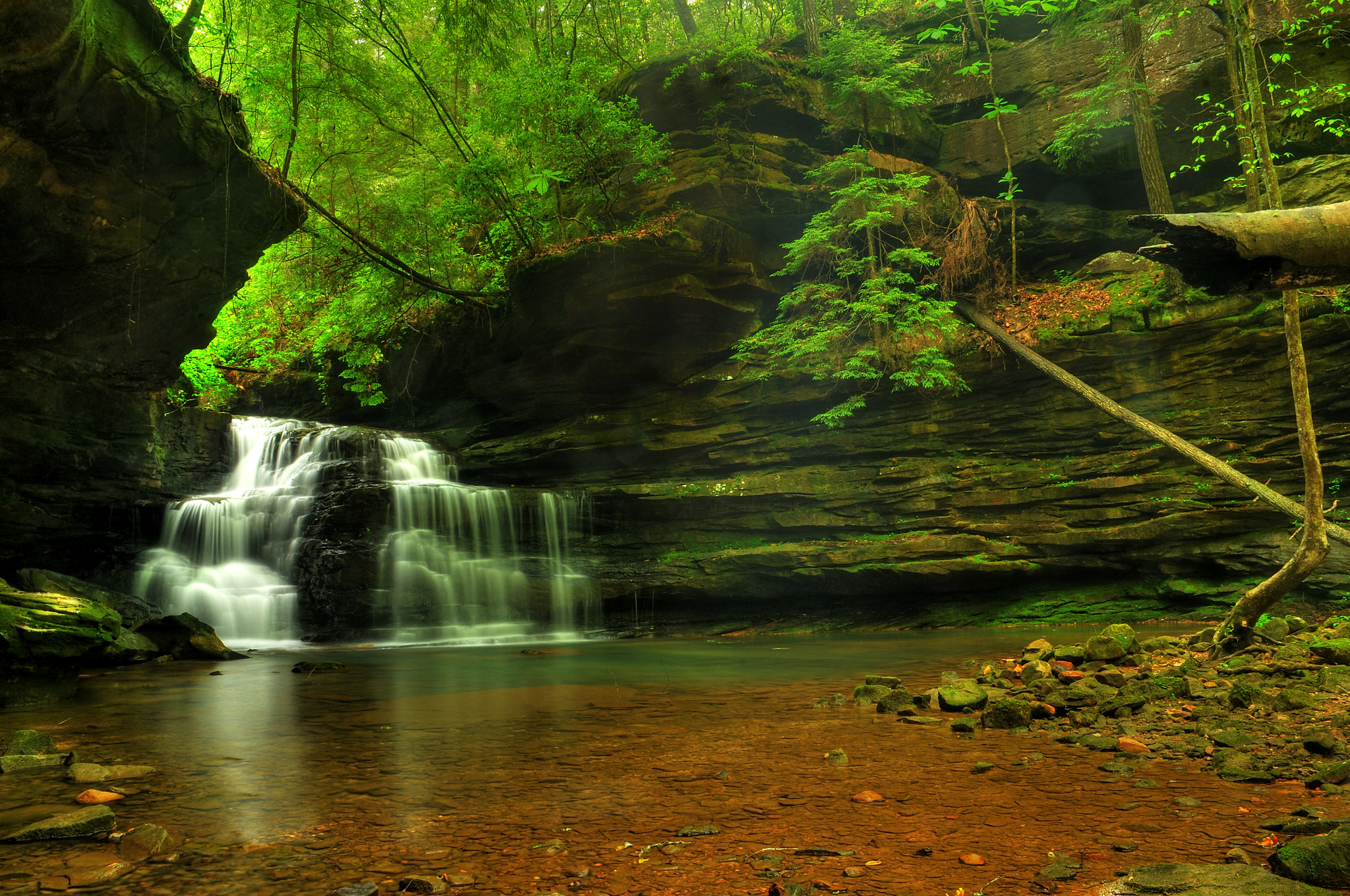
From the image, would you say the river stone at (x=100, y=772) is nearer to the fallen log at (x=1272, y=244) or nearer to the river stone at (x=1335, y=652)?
the fallen log at (x=1272, y=244)

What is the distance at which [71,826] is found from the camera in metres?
2.52

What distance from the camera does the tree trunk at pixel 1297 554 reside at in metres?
6.11

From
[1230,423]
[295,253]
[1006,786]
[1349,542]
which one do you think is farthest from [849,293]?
[1006,786]

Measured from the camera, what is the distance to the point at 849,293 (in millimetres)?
15586

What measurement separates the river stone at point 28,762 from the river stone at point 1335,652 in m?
7.80

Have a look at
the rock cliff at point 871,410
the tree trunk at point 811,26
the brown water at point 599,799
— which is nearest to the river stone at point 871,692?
the brown water at point 599,799

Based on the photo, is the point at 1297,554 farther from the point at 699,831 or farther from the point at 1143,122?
the point at 1143,122

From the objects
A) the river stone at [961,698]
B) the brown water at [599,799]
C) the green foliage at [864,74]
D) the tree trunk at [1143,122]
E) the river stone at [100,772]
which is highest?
the green foliage at [864,74]

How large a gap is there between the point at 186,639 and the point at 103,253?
5.67 metres

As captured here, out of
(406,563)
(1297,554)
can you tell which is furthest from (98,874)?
(406,563)

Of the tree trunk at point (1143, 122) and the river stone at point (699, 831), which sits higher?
the tree trunk at point (1143, 122)

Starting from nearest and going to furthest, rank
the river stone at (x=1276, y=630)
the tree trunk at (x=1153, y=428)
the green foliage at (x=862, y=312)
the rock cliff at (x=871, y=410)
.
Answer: the river stone at (x=1276, y=630) < the tree trunk at (x=1153, y=428) < the rock cliff at (x=871, y=410) < the green foliage at (x=862, y=312)

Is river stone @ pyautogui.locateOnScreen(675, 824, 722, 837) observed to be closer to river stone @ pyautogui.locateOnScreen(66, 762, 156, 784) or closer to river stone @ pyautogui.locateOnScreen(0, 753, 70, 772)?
river stone @ pyautogui.locateOnScreen(66, 762, 156, 784)

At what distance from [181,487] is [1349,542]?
19222 mm
